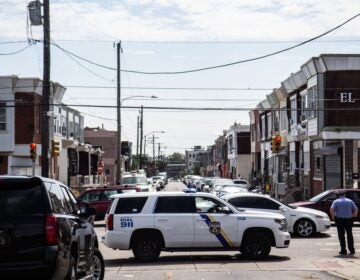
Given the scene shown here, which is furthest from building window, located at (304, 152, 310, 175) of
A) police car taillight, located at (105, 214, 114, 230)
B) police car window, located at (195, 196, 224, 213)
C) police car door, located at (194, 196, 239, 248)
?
police car taillight, located at (105, 214, 114, 230)

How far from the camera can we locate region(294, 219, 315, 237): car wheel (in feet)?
73.8

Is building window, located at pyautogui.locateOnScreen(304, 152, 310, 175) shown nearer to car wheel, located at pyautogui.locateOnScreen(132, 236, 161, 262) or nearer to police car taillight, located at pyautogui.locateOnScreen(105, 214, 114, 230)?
car wheel, located at pyautogui.locateOnScreen(132, 236, 161, 262)

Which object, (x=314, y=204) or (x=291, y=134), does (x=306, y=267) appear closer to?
(x=314, y=204)

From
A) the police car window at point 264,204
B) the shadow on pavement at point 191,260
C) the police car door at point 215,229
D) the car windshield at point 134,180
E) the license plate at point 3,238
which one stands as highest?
the car windshield at point 134,180

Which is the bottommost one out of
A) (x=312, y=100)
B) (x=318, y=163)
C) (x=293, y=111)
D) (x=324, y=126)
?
(x=318, y=163)

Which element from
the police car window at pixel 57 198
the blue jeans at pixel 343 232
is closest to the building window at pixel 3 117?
the blue jeans at pixel 343 232

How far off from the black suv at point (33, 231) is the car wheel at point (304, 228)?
1421 cm

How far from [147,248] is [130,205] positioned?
1.14m

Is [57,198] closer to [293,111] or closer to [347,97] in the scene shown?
[347,97]

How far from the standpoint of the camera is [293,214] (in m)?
22.5

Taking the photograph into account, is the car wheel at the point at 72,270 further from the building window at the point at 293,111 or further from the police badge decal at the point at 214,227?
the building window at the point at 293,111

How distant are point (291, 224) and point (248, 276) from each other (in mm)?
8789

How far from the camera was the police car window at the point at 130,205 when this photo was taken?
1681 cm

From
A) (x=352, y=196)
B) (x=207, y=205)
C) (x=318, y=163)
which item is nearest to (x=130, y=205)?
(x=207, y=205)
